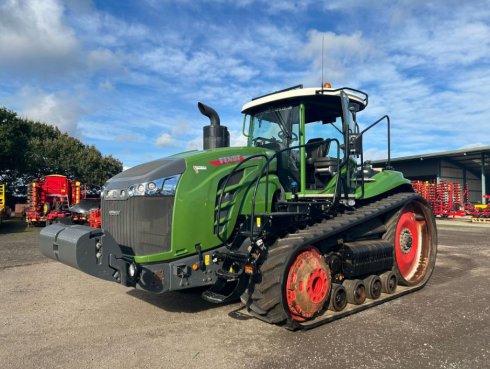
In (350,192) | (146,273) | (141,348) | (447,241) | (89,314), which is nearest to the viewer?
(141,348)

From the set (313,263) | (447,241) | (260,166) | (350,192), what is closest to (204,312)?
(313,263)

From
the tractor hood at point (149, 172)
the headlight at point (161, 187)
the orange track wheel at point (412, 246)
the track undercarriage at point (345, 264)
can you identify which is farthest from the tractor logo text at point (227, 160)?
the orange track wheel at point (412, 246)

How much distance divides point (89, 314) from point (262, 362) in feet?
9.22

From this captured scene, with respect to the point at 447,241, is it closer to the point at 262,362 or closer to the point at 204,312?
the point at 204,312

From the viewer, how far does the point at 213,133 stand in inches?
244

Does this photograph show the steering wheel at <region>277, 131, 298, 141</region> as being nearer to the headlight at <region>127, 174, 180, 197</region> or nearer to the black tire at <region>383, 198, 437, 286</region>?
the headlight at <region>127, 174, 180, 197</region>

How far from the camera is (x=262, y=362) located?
4016 mm

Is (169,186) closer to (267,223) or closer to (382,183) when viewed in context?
(267,223)

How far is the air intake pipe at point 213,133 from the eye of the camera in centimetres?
618

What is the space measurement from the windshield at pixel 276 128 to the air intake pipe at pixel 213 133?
596 mm

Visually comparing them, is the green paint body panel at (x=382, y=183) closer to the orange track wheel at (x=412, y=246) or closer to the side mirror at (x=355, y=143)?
the orange track wheel at (x=412, y=246)

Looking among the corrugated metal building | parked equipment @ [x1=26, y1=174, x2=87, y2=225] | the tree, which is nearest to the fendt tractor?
parked equipment @ [x1=26, y1=174, x2=87, y2=225]

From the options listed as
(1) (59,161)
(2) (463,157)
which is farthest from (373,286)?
(1) (59,161)

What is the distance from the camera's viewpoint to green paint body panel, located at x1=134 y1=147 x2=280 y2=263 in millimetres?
4775
